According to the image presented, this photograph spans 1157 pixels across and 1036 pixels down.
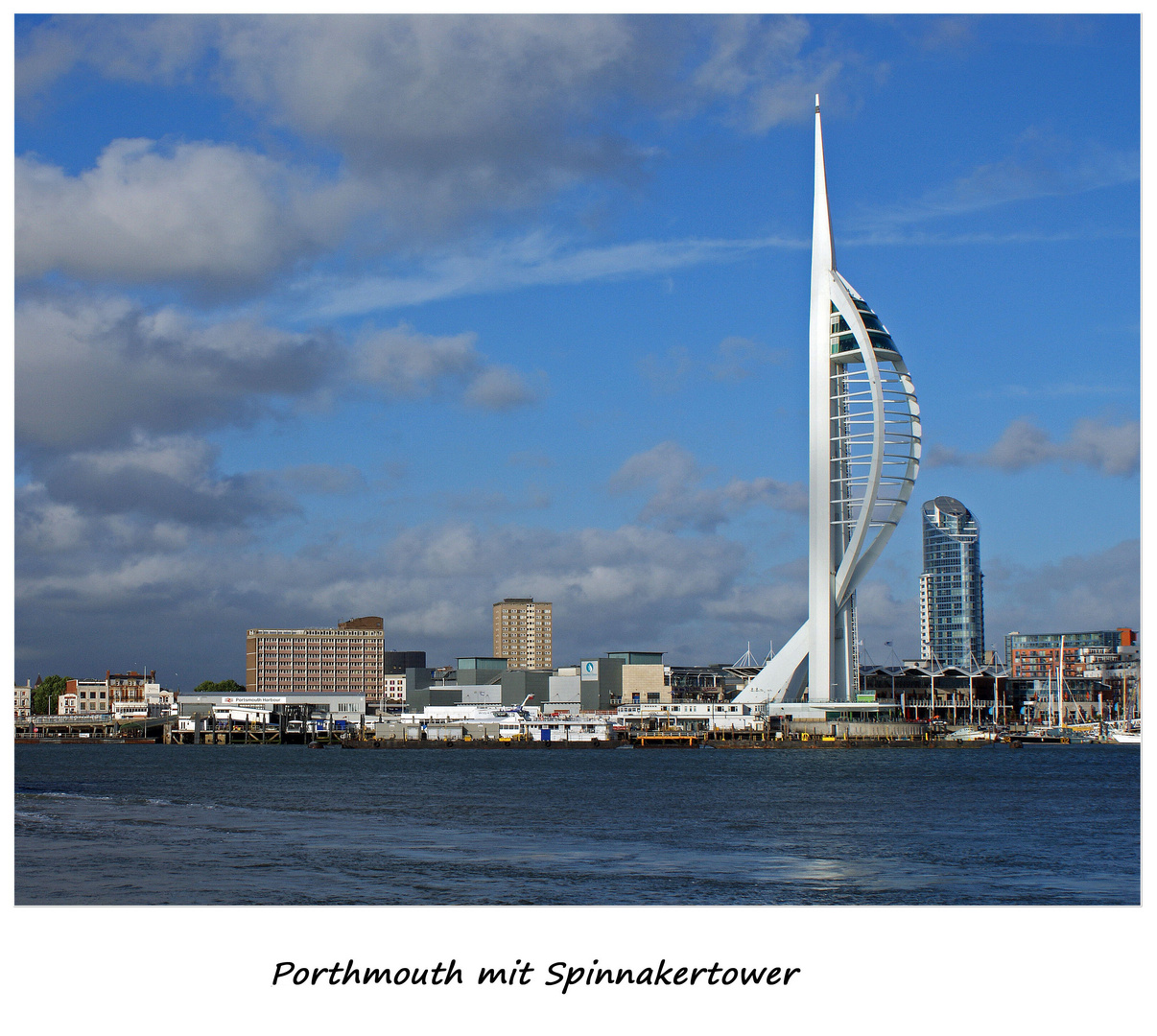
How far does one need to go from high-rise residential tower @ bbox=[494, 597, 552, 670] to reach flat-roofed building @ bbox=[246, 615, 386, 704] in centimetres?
4248

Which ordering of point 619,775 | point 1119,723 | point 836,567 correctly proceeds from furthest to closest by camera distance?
point 1119,723
point 836,567
point 619,775

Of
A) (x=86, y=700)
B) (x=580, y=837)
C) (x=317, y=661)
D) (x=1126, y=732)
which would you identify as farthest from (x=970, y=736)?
(x=86, y=700)

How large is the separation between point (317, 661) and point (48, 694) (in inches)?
1064

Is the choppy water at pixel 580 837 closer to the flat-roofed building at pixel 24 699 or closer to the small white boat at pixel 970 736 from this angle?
the small white boat at pixel 970 736

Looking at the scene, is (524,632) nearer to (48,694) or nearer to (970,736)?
(48,694)

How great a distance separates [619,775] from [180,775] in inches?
598

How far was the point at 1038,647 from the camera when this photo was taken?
479 feet

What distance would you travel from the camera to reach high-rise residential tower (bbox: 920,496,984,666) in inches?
7293

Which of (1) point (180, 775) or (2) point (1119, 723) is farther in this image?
(2) point (1119, 723)

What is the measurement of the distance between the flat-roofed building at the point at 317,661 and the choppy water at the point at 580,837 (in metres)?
92.8

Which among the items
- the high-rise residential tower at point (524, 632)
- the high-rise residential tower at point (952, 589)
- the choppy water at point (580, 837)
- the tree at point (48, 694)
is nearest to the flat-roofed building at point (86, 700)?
the tree at point (48, 694)

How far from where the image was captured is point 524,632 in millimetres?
180375
